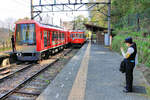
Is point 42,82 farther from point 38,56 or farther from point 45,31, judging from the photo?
point 45,31

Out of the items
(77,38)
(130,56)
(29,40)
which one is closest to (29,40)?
(29,40)

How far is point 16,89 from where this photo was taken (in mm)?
5750

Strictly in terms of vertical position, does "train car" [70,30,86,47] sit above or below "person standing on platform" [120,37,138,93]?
above

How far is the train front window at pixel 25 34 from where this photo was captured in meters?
Result: 10.4

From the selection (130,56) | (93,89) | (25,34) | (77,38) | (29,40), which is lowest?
(93,89)

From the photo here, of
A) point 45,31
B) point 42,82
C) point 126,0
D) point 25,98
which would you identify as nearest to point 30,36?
point 45,31

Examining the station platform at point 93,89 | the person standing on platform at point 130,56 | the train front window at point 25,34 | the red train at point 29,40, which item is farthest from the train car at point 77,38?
the person standing on platform at point 130,56

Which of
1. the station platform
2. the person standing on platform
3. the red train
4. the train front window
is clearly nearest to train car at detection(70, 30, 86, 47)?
the red train

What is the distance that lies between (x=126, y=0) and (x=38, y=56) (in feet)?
50.2

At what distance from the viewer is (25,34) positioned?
10.5 metres

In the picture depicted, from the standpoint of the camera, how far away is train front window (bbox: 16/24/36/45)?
34.1 feet

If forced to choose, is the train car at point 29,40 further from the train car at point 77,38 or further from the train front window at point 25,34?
the train car at point 77,38

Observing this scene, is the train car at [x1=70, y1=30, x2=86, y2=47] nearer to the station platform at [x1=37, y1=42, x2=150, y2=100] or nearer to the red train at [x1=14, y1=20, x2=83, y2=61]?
the red train at [x1=14, y1=20, x2=83, y2=61]

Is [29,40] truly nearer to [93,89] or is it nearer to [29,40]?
[29,40]
